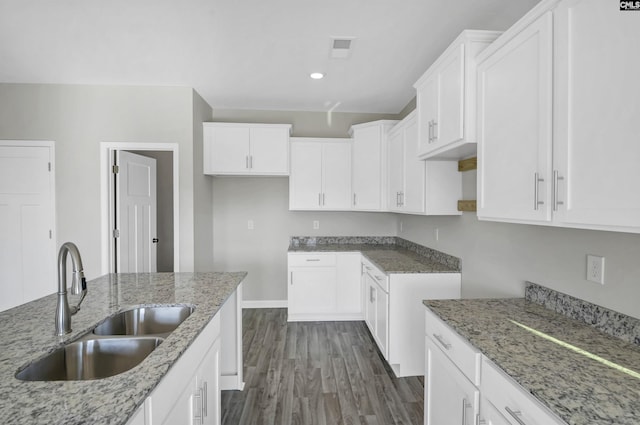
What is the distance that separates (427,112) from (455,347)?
1489 mm

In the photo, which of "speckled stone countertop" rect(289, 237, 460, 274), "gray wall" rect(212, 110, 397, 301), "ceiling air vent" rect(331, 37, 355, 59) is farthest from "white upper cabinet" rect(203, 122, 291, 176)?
"ceiling air vent" rect(331, 37, 355, 59)

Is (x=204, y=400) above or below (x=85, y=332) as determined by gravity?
below

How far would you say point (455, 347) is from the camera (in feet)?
4.61

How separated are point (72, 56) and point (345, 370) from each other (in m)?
3.58

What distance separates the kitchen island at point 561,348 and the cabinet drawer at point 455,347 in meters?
0.03

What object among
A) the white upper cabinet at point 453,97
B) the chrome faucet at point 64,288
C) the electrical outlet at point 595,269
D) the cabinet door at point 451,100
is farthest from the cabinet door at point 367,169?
the chrome faucet at point 64,288

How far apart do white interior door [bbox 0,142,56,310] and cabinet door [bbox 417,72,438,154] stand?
3.72 metres

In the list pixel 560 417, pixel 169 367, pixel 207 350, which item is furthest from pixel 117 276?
pixel 560 417

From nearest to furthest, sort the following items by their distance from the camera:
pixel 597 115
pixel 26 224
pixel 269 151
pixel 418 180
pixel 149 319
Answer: pixel 597 115
pixel 149 319
pixel 418 180
pixel 26 224
pixel 269 151

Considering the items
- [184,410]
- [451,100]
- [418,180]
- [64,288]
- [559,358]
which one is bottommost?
[184,410]

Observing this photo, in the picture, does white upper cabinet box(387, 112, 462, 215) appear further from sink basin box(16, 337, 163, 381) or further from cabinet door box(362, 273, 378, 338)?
sink basin box(16, 337, 163, 381)

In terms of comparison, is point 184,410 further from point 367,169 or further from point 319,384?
point 367,169

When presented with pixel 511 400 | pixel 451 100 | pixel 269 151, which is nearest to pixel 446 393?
pixel 511 400

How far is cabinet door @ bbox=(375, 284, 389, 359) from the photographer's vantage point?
2.62 metres
